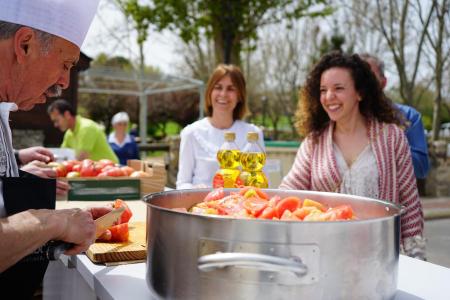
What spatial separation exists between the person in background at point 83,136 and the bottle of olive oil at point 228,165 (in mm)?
3039

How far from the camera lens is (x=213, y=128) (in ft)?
11.2

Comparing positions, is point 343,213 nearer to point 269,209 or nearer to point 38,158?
point 269,209

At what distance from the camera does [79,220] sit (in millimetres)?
1279

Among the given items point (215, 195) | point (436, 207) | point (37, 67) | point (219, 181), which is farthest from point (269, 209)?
point (436, 207)

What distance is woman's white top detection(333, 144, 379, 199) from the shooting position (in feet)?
7.88

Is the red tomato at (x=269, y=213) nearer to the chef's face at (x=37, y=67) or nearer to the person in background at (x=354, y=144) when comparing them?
the chef's face at (x=37, y=67)

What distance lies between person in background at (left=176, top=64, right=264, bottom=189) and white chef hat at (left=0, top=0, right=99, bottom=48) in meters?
1.68

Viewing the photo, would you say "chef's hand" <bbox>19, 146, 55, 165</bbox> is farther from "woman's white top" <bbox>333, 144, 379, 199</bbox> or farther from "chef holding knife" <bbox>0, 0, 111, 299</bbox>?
"woman's white top" <bbox>333, 144, 379, 199</bbox>

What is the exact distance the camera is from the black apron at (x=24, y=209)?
4.32ft

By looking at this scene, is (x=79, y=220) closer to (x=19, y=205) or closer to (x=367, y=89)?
(x=19, y=205)

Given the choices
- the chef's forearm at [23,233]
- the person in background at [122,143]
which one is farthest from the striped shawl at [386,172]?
the person in background at [122,143]

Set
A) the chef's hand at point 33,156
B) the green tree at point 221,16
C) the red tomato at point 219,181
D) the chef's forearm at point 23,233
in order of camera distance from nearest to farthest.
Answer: the chef's forearm at point 23,233 → the red tomato at point 219,181 → the chef's hand at point 33,156 → the green tree at point 221,16

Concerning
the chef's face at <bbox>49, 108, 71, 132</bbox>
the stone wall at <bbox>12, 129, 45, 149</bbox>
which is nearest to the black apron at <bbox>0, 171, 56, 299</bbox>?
the chef's face at <bbox>49, 108, 71, 132</bbox>

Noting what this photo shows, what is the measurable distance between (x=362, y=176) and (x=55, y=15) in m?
1.68
